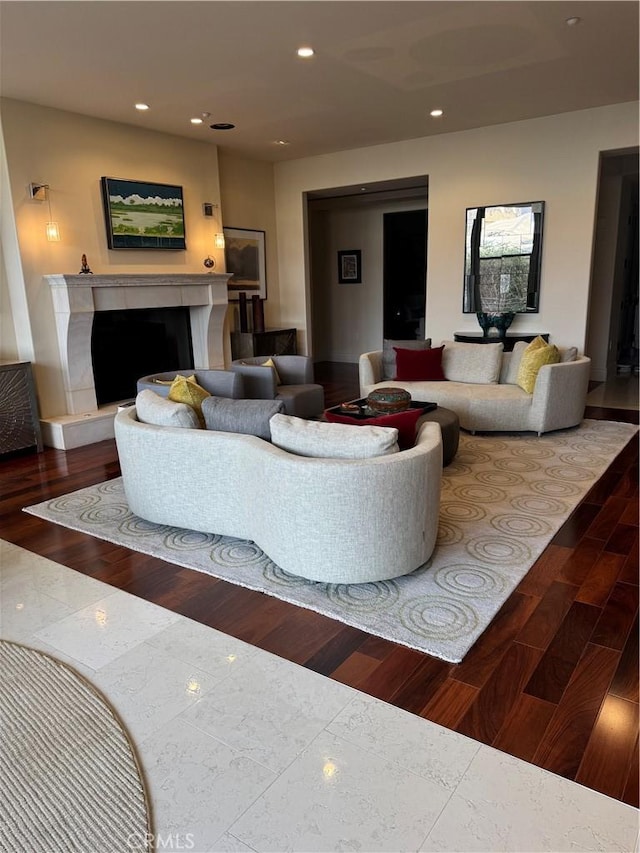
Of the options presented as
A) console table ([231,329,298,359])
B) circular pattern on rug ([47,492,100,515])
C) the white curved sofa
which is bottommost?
circular pattern on rug ([47,492,100,515])

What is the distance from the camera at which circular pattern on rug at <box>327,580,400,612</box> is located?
255cm

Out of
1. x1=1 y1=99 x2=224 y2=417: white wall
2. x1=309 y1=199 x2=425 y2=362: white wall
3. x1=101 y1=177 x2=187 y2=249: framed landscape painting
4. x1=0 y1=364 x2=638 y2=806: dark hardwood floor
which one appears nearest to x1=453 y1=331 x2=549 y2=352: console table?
x1=309 y1=199 x2=425 y2=362: white wall

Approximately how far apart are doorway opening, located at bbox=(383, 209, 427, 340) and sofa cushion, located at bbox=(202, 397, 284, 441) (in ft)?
21.0

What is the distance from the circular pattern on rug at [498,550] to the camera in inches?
115

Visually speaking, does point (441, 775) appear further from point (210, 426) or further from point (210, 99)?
point (210, 99)

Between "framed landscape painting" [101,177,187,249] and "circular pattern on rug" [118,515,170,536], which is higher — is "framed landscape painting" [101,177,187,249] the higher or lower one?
the higher one

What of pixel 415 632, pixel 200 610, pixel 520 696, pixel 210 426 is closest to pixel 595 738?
pixel 520 696

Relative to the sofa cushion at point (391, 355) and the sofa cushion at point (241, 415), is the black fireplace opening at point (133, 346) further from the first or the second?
the sofa cushion at point (241, 415)

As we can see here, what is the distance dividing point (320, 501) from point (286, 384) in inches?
133

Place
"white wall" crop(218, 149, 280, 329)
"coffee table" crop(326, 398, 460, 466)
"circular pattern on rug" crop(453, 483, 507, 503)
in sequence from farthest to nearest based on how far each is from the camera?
"white wall" crop(218, 149, 280, 329) < "coffee table" crop(326, 398, 460, 466) < "circular pattern on rug" crop(453, 483, 507, 503)

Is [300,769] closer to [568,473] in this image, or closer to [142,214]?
[568,473]

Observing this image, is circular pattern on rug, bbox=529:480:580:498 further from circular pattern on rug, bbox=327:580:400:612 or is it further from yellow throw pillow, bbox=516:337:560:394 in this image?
circular pattern on rug, bbox=327:580:400:612

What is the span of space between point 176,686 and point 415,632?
0.93 metres

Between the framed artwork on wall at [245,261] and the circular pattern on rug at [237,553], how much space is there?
4.93m
